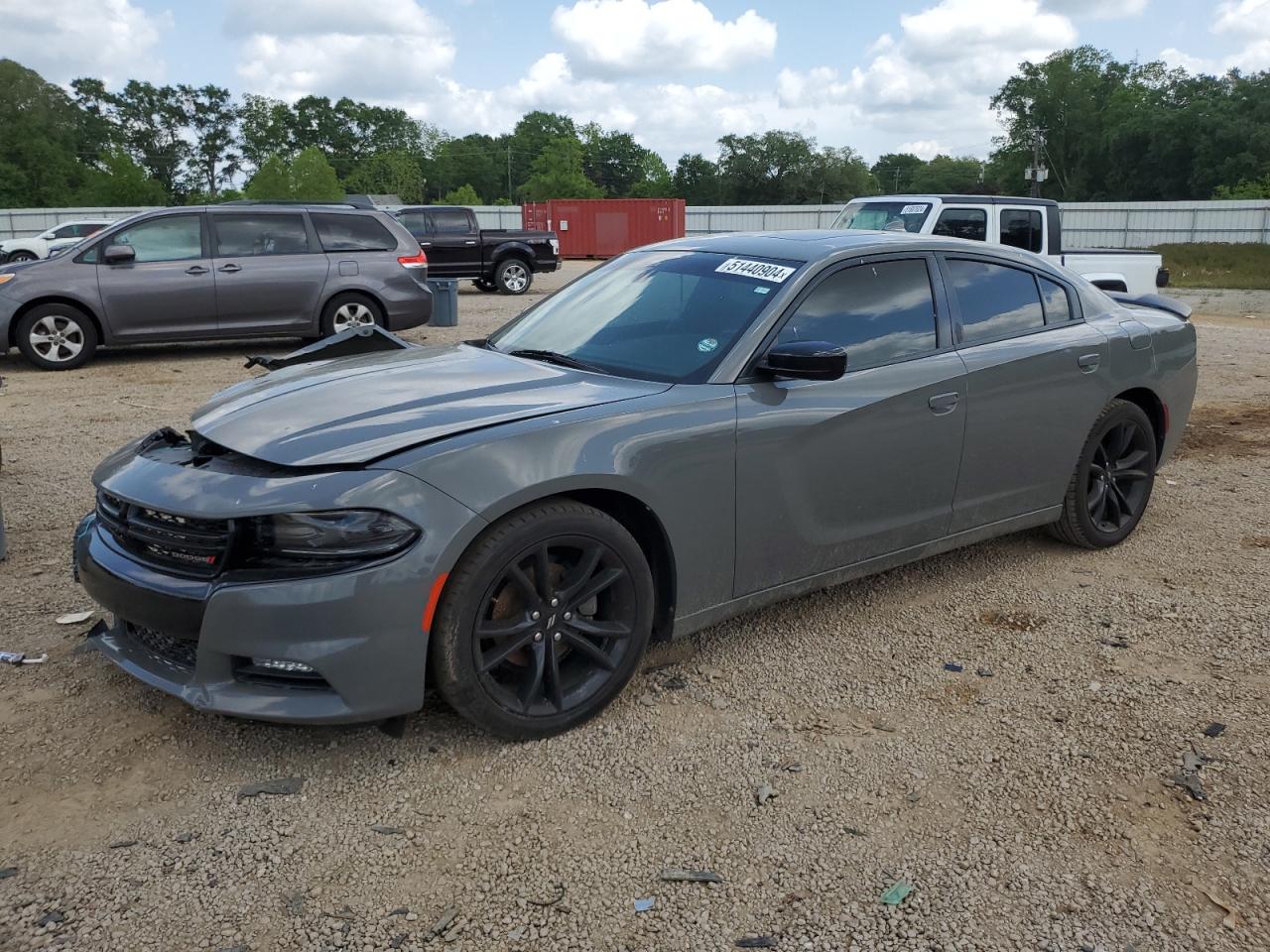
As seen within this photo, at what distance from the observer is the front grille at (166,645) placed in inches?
124

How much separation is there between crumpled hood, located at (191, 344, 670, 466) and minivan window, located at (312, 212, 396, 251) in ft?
27.9

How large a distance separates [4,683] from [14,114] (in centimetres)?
9485

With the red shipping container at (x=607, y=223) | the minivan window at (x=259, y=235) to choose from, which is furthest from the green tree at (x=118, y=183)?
the minivan window at (x=259, y=235)

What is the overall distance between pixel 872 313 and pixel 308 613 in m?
2.45

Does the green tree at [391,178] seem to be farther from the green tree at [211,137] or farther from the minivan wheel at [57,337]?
the minivan wheel at [57,337]

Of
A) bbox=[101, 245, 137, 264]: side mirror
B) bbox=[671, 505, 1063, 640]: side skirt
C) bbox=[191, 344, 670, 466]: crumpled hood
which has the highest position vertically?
bbox=[101, 245, 137, 264]: side mirror

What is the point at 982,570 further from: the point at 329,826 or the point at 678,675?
the point at 329,826

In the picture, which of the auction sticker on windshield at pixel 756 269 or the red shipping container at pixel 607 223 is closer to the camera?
the auction sticker on windshield at pixel 756 269

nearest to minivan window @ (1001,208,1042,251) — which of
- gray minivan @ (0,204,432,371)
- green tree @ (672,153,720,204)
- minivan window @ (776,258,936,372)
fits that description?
gray minivan @ (0,204,432,371)

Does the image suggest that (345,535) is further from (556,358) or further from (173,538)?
(556,358)

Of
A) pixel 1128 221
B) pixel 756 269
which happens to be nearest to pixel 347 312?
pixel 756 269

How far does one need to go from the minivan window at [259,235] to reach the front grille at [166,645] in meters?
9.06

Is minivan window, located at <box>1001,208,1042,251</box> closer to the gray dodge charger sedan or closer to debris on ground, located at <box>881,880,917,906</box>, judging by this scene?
the gray dodge charger sedan

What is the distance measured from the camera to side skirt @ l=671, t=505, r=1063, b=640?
368 centimetres
